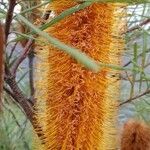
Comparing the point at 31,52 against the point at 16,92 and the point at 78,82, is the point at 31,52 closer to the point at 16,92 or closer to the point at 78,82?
the point at 16,92

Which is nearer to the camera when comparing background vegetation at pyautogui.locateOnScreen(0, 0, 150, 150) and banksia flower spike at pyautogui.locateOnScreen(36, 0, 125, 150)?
background vegetation at pyautogui.locateOnScreen(0, 0, 150, 150)

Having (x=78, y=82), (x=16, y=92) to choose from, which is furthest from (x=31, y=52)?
(x=78, y=82)

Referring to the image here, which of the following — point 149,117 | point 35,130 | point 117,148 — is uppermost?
point 35,130

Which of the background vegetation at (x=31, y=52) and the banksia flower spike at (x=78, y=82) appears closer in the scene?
the background vegetation at (x=31, y=52)

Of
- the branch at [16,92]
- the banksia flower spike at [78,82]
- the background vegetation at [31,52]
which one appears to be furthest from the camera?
the branch at [16,92]

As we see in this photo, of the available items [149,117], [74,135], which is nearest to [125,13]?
[74,135]

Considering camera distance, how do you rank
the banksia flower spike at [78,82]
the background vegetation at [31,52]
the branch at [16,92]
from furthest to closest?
the branch at [16,92], the banksia flower spike at [78,82], the background vegetation at [31,52]

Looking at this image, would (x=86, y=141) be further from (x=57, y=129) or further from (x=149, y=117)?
(x=149, y=117)

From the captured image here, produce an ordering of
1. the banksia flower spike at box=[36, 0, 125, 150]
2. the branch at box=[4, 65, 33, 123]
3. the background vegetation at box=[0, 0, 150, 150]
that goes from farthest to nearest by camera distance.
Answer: the branch at box=[4, 65, 33, 123] → the banksia flower spike at box=[36, 0, 125, 150] → the background vegetation at box=[0, 0, 150, 150]
